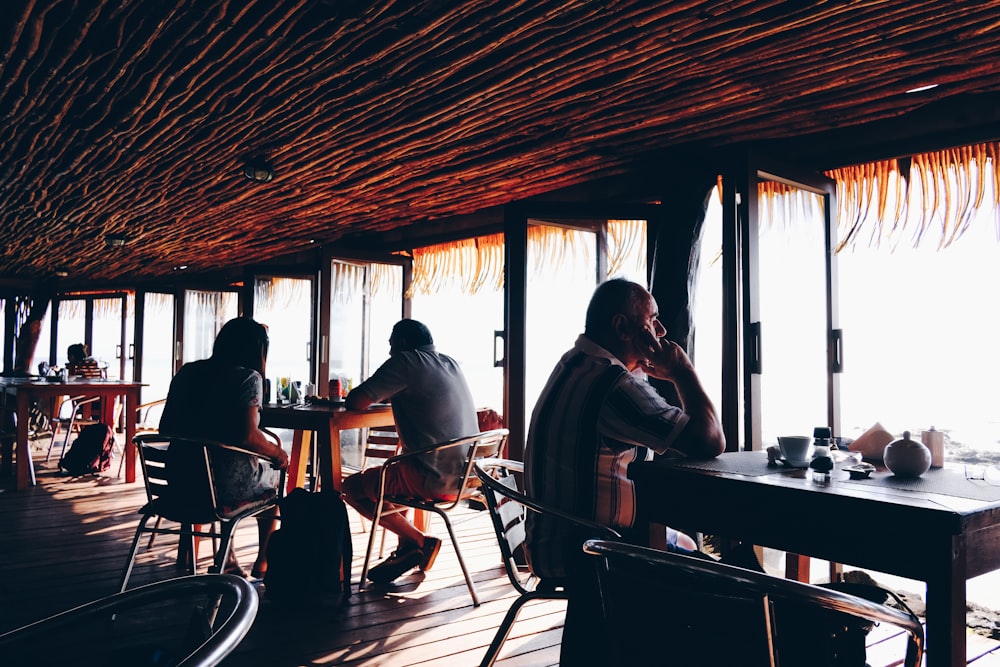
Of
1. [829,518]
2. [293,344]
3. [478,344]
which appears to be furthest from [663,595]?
[293,344]

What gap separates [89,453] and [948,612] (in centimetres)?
694

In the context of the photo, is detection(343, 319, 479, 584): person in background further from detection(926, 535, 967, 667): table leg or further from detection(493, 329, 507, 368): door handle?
detection(926, 535, 967, 667): table leg

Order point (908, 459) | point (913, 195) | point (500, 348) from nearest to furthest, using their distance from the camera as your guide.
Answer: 1. point (908, 459)
2. point (913, 195)
3. point (500, 348)

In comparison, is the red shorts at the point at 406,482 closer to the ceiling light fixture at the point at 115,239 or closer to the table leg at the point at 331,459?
the table leg at the point at 331,459

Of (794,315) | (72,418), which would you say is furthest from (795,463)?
(72,418)

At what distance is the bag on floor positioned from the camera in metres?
3.17

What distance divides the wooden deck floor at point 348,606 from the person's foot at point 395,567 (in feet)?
0.22

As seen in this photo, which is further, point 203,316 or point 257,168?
A: point 203,316

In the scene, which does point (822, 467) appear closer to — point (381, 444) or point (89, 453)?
point (381, 444)

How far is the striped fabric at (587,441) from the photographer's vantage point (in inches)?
73.6

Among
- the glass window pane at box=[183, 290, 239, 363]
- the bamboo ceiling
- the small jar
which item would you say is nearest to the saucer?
the small jar

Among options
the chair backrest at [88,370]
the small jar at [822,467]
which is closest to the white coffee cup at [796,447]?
the small jar at [822,467]

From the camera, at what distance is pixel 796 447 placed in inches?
84.0

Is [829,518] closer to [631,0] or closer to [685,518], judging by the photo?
[685,518]
